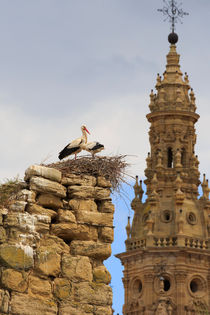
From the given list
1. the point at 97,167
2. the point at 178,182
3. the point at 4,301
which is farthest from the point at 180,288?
the point at 4,301

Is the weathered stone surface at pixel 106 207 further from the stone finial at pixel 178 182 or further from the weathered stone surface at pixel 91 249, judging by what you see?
the stone finial at pixel 178 182

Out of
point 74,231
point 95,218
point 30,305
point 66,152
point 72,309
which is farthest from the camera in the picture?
point 66,152

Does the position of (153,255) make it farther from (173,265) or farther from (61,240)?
(61,240)

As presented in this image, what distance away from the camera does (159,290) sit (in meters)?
A: 77.4

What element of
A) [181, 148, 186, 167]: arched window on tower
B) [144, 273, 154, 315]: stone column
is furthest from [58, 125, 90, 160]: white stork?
[181, 148, 186, 167]: arched window on tower

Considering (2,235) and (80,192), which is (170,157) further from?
(2,235)

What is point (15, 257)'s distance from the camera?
1155 centimetres

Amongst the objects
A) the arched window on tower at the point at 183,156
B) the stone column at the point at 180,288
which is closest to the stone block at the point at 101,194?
the stone column at the point at 180,288

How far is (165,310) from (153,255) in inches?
265

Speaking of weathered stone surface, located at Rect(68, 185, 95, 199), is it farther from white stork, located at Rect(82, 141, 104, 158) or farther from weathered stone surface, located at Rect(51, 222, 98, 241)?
white stork, located at Rect(82, 141, 104, 158)

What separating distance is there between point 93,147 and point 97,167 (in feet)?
4.09

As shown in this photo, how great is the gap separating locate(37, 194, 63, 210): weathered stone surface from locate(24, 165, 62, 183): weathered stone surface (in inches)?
8.3

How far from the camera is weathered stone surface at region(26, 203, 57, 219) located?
11898 millimetres

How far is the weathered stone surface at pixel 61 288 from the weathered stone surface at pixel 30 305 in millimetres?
141
